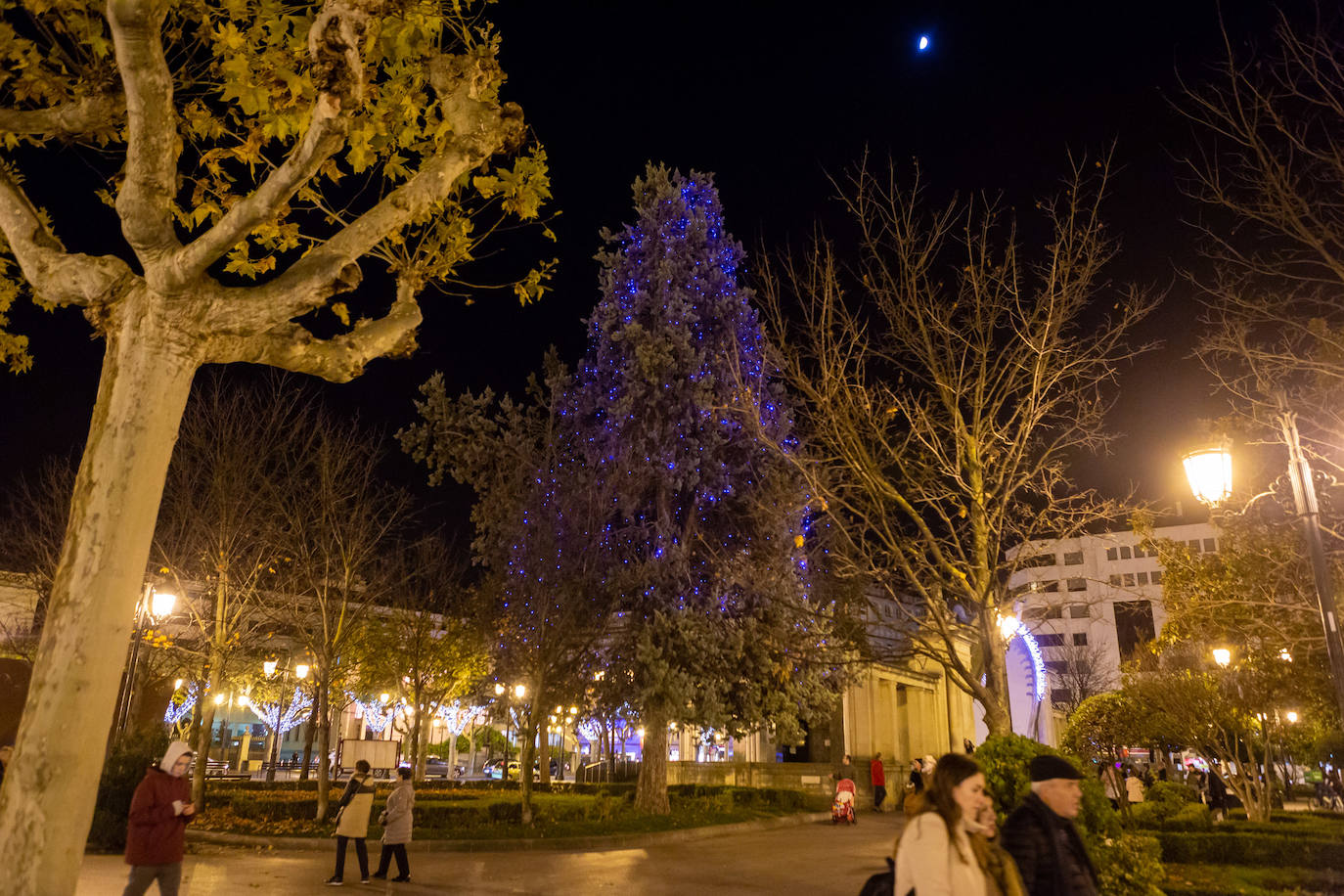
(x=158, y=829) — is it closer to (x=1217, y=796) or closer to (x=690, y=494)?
(x=690, y=494)

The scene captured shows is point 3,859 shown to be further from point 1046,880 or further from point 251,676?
point 251,676

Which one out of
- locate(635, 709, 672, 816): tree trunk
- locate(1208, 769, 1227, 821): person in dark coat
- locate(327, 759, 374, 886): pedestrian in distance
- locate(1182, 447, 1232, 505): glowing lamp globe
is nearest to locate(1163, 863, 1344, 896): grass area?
locate(1182, 447, 1232, 505): glowing lamp globe

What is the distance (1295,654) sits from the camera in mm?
18016

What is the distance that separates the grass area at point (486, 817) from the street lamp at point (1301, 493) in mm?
12824

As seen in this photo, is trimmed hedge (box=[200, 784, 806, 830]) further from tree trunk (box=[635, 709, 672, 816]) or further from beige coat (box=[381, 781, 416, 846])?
beige coat (box=[381, 781, 416, 846])

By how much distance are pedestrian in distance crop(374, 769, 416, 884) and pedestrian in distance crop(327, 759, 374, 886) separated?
0.29 meters

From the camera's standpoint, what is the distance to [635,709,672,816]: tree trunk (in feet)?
70.5

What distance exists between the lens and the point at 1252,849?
14.6m

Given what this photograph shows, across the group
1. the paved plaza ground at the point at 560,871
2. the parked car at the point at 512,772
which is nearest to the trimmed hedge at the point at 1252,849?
the paved plaza ground at the point at 560,871

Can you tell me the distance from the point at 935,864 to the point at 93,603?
462cm

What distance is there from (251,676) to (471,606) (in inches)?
530

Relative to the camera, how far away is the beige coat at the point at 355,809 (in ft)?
38.5

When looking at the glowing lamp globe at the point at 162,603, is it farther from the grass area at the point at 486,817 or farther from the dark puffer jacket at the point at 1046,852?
the dark puffer jacket at the point at 1046,852

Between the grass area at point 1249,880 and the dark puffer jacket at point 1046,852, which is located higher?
the dark puffer jacket at point 1046,852
